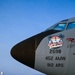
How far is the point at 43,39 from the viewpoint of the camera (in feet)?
34.2

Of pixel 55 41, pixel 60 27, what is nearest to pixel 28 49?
pixel 55 41

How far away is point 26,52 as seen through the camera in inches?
410

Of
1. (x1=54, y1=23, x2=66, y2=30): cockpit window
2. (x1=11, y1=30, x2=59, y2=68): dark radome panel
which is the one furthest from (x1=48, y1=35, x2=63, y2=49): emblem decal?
(x1=54, y1=23, x2=66, y2=30): cockpit window

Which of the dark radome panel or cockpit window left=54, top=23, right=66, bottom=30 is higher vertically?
cockpit window left=54, top=23, right=66, bottom=30

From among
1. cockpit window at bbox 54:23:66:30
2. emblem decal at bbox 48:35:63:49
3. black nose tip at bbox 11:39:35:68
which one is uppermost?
cockpit window at bbox 54:23:66:30

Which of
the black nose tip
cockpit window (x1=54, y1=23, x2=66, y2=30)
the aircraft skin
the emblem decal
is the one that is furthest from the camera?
cockpit window (x1=54, y1=23, x2=66, y2=30)

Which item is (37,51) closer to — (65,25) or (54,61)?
(54,61)

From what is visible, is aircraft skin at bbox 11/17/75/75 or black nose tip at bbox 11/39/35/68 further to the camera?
black nose tip at bbox 11/39/35/68

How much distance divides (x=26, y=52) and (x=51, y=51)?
1137 millimetres

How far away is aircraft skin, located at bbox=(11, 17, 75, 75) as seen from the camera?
10008mm

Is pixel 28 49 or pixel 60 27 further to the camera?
pixel 60 27

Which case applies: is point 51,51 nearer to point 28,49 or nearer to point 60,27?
point 28,49

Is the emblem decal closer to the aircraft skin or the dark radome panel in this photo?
the aircraft skin

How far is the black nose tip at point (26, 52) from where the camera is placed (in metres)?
10.3
